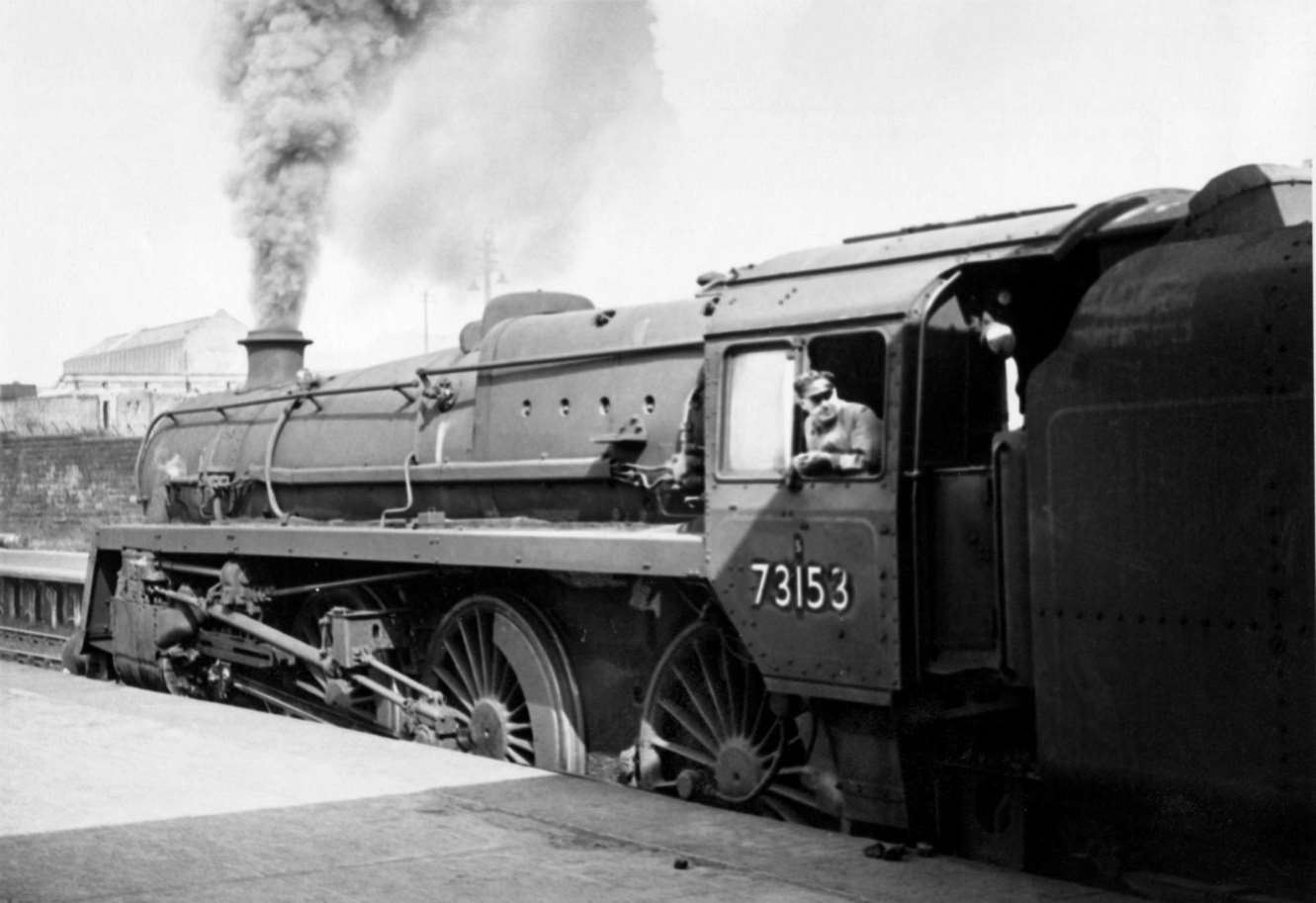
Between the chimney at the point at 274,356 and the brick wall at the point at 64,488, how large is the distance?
17493mm

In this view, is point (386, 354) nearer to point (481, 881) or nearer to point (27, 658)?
point (27, 658)

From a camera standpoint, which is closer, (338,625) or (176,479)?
(338,625)

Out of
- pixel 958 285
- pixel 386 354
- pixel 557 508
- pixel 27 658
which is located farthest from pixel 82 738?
pixel 386 354

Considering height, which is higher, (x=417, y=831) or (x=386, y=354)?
(x=386, y=354)

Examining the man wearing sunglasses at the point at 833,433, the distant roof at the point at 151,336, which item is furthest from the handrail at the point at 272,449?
the distant roof at the point at 151,336

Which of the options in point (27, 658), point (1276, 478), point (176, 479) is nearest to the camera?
point (1276, 478)

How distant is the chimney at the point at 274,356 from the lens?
1223 centimetres

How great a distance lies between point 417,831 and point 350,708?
400cm

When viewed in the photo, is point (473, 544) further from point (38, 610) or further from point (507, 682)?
point (38, 610)

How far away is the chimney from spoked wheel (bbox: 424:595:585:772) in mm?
3758

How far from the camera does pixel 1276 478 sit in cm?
461

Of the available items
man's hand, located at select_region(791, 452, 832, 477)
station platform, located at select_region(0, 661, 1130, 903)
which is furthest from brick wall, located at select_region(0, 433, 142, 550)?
man's hand, located at select_region(791, 452, 832, 477)

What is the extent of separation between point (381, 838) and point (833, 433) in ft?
8.07

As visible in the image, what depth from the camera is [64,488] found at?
101 ft
